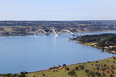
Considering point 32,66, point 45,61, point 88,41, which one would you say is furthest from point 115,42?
point 32,66

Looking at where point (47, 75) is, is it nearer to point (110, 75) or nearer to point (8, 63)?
point (110, 75)

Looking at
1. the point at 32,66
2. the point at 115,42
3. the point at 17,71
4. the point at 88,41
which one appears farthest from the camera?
the point at 88,41

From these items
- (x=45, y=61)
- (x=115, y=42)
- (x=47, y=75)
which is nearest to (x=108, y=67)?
(x=47, y=75)

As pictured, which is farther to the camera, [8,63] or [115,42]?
[115,42]

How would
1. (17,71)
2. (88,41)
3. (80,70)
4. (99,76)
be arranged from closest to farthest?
(99,76)
(80,70)
(17,71)
(88,41)

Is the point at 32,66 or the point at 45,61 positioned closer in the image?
the point at 32,66

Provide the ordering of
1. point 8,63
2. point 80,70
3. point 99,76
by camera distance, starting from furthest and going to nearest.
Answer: point 8,63 < point 80,70 < point 99,76

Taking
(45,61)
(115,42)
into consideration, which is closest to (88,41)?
(115,42)

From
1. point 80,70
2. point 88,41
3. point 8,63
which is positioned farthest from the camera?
point 88,41

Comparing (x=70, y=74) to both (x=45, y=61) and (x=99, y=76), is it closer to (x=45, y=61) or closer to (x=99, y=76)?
(x=99, y=76)
